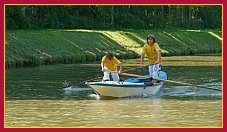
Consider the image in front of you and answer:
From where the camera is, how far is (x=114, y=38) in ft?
203

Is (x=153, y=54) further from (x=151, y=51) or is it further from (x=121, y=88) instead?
(x=121, y=88)

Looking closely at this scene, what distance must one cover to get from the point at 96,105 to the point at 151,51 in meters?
4.17

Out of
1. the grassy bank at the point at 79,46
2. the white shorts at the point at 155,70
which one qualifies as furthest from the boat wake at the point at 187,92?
the grassy bank at the point at 79,46

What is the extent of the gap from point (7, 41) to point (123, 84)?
22.5 metres

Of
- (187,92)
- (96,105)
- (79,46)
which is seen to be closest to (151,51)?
(187,92)

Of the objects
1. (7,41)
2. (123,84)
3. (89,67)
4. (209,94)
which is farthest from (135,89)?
(7,41)

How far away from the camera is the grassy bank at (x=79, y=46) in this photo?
149 feet

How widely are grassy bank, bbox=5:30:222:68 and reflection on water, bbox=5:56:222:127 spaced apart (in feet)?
28.5

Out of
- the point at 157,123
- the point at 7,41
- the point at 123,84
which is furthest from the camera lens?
the point at 7,41

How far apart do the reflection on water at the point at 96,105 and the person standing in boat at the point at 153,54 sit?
1.00 meters

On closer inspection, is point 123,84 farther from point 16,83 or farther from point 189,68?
point 189,68

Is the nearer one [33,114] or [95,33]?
[33,114]

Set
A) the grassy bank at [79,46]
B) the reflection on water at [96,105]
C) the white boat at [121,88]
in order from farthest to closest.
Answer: the grassy bank at [79,46] → the white boat at [121,88] → the reflection on water at [96,105]

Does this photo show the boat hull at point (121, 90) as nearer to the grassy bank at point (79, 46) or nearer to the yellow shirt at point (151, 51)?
the yellow shirt at point (151, 51)
